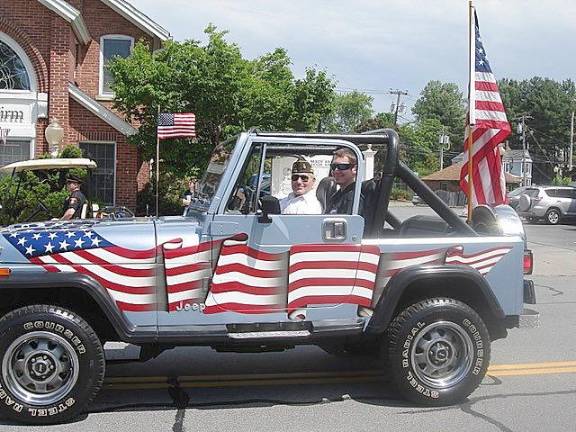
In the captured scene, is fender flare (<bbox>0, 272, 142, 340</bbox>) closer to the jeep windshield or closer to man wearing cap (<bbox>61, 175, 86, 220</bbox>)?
the jeep windshield

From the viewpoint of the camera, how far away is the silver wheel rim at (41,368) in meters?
4.97

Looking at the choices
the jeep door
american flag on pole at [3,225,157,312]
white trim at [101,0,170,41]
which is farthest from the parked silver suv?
american flag on pole at [3,225,157,312]

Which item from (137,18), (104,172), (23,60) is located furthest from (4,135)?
(137,18)

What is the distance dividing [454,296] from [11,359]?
10.9 ft

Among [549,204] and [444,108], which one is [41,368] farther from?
[444,108]

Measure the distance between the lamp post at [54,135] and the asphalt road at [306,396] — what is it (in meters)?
13.8

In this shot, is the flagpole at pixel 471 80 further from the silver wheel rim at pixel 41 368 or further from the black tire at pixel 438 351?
the silver wheel rim at pixel 41 368

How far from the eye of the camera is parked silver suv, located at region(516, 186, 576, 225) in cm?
2995

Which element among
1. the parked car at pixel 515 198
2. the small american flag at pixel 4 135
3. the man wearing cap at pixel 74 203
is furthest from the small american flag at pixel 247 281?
the parked car at pixel 515 198

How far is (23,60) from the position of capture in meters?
20.6

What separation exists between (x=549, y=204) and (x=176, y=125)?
17437 millimetres

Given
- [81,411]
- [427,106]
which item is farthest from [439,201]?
[427,106]

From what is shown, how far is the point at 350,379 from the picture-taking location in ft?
20.7

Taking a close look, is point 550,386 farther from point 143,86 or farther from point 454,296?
point 143,86
